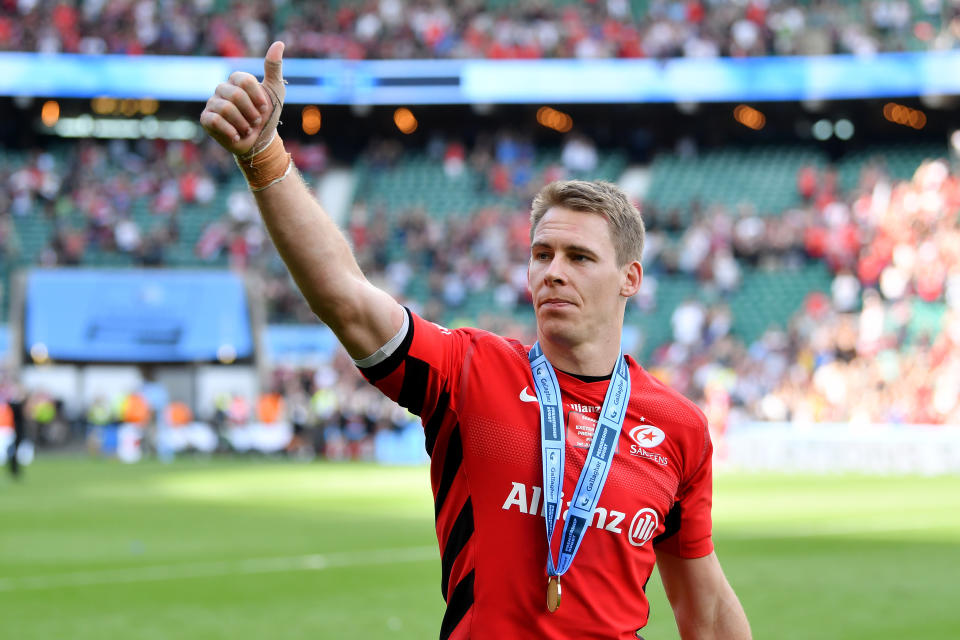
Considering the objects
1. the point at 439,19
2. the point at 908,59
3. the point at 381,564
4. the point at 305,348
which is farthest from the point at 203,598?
the point at 439,19

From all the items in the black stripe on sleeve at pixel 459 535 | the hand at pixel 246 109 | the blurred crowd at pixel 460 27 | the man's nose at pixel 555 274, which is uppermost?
the blurred crowd at pixel 460 27

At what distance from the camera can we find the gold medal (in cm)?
352

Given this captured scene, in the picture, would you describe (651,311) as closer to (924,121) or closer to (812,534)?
(924,121)

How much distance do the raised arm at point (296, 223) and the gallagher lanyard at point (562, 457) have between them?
0.53 meters

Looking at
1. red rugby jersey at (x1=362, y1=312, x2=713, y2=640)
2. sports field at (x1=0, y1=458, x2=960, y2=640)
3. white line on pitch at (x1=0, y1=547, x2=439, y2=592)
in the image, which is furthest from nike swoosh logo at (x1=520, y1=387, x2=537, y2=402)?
white line on pitch at (x1=0, y1=547, x2=439, y2=592)

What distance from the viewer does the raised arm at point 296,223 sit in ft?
10.2

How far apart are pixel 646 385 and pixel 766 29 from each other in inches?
1481

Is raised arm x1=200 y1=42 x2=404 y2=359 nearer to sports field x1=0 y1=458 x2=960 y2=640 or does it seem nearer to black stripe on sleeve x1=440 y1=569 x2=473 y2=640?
black stripe on sleeve x1=440 y1=569 x2=473 y2=640

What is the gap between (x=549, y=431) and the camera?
365 centimetres

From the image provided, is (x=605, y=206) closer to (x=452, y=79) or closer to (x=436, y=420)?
(x=436, y=420)

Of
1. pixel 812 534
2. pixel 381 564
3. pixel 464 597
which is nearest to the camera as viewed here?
pixel 464 597

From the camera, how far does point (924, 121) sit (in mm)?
39656

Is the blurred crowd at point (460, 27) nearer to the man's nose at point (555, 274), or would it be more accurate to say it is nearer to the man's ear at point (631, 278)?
the man's ear at point (631, 278)

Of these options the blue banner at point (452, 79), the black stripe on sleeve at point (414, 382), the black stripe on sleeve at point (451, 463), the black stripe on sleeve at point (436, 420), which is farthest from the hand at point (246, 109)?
the blue banner at point (452, 79)
